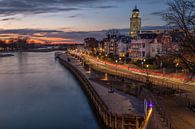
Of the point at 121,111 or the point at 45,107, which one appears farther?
the point at 45,107

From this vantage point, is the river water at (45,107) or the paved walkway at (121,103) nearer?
the paved walkway at (121,103)

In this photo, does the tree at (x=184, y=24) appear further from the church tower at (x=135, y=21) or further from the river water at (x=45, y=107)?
the church tower at (x=135, y=21)

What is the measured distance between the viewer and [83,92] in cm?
5253

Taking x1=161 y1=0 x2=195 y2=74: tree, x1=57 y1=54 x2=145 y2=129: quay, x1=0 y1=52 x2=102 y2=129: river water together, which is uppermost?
x1=161 y1=0 x2=195 y2=74: tree

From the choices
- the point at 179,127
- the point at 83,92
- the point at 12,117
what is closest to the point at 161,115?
the point at 179,127

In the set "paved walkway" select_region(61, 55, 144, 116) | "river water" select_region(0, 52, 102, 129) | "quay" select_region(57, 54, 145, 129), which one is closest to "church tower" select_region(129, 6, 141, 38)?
"river water" select_region(0, 52, 102, 129)

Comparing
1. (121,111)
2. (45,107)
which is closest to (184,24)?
(121,111)

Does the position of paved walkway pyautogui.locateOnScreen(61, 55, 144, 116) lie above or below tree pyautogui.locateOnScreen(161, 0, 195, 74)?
below

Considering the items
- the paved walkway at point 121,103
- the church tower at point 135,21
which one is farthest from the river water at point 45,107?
the church tower at point 135,21

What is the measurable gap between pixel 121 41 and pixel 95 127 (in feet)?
243

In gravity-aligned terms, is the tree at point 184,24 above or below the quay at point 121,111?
above

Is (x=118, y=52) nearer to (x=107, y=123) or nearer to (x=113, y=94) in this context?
(x=113, y=94)

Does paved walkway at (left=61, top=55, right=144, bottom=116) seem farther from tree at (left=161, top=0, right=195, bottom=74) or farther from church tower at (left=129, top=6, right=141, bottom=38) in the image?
church tower at (left=129, top=6, right=141, bottom=38)

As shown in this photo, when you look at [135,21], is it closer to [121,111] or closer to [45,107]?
[45,107]
